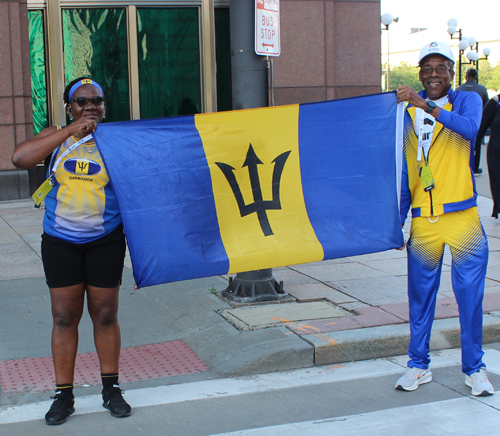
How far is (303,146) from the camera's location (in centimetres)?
478

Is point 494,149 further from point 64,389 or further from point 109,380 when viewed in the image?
point 64,389

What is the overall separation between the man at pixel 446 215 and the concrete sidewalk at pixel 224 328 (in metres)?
0.83

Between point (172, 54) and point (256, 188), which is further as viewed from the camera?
point (172, 54)

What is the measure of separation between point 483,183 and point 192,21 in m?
6.63

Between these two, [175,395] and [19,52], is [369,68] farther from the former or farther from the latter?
[175,395]

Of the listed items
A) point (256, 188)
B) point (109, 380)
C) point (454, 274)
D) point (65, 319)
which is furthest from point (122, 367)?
point (454, 274)

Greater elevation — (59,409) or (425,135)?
(425,135)

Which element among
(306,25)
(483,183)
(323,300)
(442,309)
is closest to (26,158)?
(323,300)

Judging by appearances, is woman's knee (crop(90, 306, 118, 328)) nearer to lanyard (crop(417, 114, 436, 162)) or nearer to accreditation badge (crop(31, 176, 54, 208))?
accreditation badge (crop(31, 176, 54, 208))

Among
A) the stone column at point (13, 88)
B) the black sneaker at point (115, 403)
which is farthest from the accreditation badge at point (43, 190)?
the stone column at point (13, 88)

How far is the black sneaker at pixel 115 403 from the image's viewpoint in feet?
13.1

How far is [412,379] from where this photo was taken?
4.40m

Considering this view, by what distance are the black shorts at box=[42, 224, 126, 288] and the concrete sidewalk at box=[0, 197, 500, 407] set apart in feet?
3.09

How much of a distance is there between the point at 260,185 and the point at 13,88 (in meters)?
8.87
